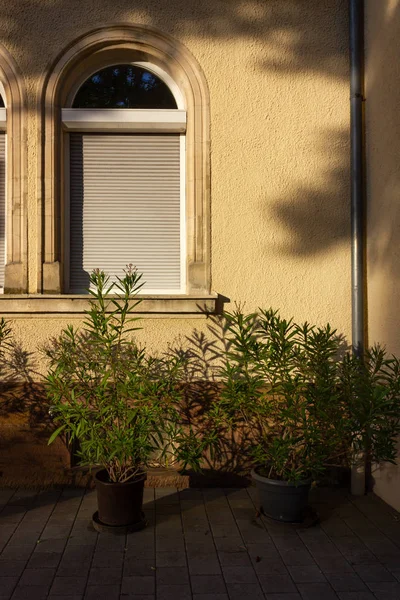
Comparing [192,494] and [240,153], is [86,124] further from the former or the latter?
[192,494]

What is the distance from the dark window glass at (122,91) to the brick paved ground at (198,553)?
3900 mm

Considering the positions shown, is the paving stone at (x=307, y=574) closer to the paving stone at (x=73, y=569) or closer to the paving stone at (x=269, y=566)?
the paving stone at (x=269, y=566)

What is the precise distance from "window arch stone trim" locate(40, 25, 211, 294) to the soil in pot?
6.48 ft

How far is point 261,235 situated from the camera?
549 cm

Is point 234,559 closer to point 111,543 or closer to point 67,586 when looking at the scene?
point 111,543

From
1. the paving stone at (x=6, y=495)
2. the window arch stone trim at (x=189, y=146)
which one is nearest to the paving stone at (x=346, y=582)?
the window arch stone trim at (x=189, y=146)

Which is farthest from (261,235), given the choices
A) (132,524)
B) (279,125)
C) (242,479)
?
(132,524)

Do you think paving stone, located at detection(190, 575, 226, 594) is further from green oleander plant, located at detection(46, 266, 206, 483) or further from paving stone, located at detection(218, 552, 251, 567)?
green oleander plant, located at detection(46, 266, 206, 483)

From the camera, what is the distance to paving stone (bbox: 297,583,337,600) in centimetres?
338

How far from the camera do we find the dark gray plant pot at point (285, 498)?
4.41m

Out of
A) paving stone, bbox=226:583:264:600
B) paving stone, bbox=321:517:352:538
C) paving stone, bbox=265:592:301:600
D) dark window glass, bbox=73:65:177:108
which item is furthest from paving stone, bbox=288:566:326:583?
dark window glass, bbox=73:65:177:108

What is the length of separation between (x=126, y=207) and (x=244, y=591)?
3.70m

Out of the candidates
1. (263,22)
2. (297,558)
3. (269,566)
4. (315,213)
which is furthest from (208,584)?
(263,22)

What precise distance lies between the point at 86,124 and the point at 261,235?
2.10 m
